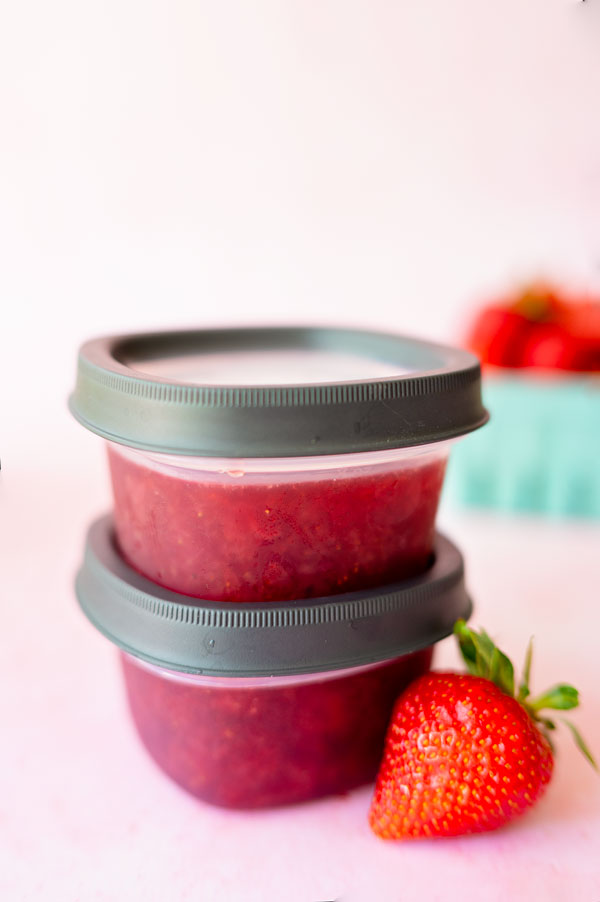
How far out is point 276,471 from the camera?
Answer: 24.9 inches

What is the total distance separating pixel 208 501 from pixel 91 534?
0.74 ft

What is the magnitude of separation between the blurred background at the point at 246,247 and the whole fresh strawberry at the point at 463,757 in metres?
0.04

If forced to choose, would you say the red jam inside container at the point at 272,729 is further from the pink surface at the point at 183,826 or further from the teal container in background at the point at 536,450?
the teal container in background at the point at 536,450

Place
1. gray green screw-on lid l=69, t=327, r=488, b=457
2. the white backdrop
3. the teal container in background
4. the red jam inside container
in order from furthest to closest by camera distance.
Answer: the teal container in background, the white backdrop, the red jam inside container, gray green screw-on lid l=69, t=327, r=488, b=457

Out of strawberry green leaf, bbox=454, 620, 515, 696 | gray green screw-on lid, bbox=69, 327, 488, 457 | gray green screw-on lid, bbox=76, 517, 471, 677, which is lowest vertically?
strawberry green leaf, bbox=454, 620, 515, 696

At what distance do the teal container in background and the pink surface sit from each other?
49cm

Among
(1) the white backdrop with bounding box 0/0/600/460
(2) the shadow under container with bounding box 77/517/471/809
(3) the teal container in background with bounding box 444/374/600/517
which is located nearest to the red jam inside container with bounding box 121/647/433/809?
(2) the shadow under container with bounding box 77/517/471/809

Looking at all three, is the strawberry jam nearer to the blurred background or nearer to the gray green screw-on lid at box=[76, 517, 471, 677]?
the gray green screw-on lid at box=[76, 517, 471, 677]

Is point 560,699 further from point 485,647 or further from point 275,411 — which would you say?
point 275,411

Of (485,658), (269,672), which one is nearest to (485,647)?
(485,658)

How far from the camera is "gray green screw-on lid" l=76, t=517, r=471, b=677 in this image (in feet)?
2.15

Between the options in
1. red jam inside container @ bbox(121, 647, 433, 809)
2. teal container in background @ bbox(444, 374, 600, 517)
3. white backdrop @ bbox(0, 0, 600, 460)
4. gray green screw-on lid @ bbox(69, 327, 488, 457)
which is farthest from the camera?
teal container in background @ bbox(444, 374, 600, 517)

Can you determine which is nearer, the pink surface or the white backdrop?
the pink surface

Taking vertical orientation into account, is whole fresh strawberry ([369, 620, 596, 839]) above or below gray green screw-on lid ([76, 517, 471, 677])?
below
